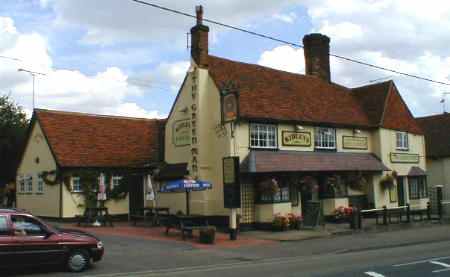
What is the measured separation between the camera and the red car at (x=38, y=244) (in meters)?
13.3

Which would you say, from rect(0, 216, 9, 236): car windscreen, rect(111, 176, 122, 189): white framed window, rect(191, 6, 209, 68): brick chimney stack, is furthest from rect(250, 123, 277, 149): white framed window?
rect(0, 216, 9, 236): car windscreen

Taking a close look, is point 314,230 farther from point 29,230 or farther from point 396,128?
point 29,230

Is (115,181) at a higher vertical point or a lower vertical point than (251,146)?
lower

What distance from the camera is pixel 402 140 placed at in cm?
3319

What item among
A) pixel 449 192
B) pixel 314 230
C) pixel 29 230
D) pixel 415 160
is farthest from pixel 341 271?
pixel 449 192

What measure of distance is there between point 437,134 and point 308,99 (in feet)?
49.0

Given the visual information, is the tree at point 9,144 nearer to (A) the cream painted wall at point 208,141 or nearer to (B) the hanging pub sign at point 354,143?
(A) the cream painted wall at point 208,141

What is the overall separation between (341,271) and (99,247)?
6126mm

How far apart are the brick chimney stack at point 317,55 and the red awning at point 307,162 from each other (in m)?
6.09

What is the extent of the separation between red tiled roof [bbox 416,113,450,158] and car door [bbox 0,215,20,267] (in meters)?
31.5

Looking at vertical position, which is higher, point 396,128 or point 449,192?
point 396,128

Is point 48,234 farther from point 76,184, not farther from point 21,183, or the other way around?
point 21,183

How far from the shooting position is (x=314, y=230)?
24719 millimetres

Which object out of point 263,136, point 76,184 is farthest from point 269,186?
point 76,184
